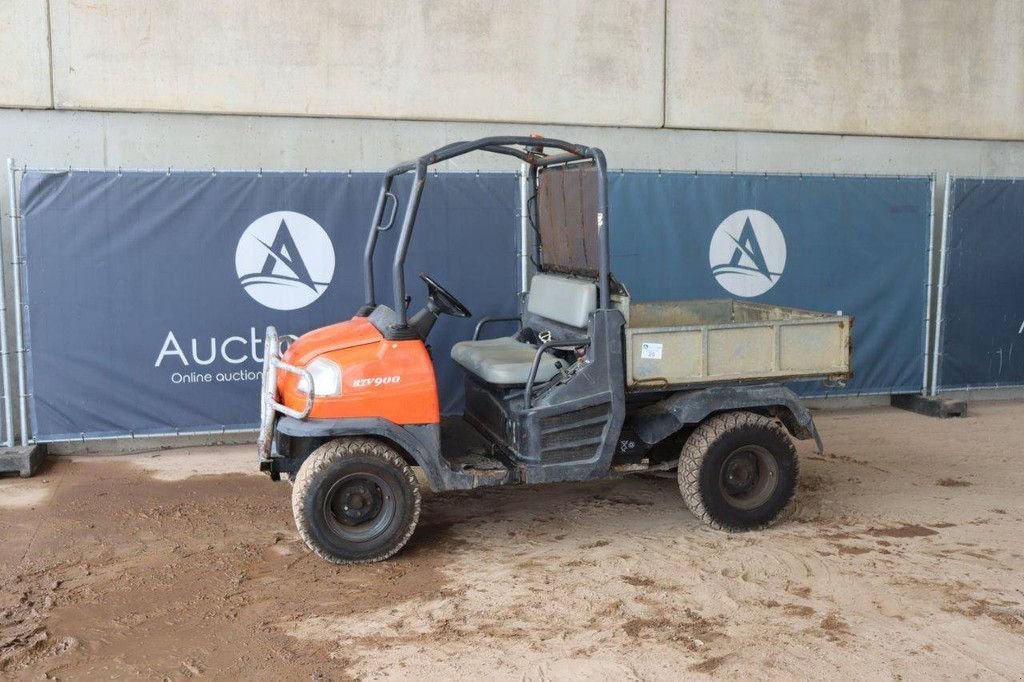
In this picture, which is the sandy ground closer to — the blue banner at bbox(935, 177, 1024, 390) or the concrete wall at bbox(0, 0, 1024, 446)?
the blue banner at bbox(935, 177, 1024, 390)

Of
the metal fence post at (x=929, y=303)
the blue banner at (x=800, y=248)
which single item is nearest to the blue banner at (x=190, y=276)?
the blue banner at (x=800, y=248)

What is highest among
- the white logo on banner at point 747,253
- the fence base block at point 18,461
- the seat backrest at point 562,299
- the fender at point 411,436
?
the white logo on banner at point 747,253

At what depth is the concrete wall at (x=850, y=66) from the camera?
9.31 m

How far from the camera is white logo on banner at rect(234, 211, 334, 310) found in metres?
7.68

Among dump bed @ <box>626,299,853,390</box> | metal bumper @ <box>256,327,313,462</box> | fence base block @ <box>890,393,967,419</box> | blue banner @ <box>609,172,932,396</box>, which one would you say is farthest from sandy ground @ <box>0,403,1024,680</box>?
blue banner @ <box>609,172,932,396</box>

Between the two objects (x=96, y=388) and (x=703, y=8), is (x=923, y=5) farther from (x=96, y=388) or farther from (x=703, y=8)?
(x=96, y=388)

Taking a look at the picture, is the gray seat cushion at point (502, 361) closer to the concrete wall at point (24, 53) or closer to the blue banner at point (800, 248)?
the blue banner at point (800, 248)

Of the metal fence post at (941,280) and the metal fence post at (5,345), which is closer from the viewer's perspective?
the metal fence post at (5,345)

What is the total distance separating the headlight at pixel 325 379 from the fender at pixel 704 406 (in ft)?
6.24

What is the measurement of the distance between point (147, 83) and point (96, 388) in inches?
101

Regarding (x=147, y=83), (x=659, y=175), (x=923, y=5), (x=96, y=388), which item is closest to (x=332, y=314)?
(x=96, y=388)

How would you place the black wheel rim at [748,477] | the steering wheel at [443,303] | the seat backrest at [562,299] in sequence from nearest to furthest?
the steering wheel at [443,303]
the seat backrest at [562,299]
the black wheel rim at [748,477]

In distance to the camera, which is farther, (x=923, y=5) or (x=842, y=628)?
(x=923, y=5)

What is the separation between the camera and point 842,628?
452 cm
